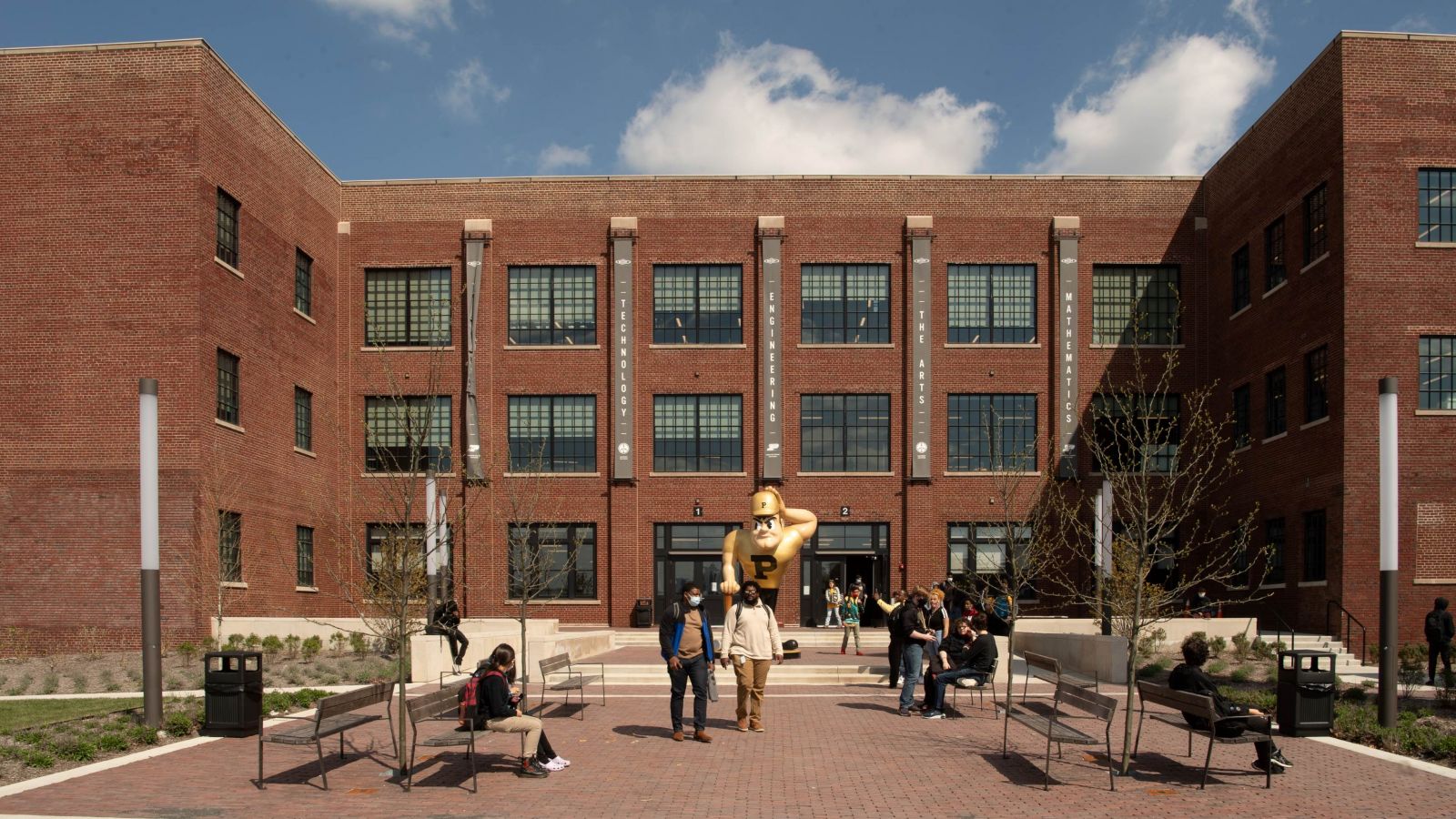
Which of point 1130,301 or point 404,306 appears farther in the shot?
point 404,306

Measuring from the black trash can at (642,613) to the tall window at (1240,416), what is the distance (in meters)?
16.8

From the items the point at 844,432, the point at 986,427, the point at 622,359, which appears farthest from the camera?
the point at 844,432

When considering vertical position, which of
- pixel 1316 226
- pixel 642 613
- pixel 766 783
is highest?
pixel 1316 226

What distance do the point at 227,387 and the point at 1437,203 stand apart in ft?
91.3

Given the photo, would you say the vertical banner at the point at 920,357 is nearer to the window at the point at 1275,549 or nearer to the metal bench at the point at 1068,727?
the window at the point at 1275,549

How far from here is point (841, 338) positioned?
122ft

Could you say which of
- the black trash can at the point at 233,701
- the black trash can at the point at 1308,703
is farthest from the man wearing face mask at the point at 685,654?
the black trash can at the point at 1308,703

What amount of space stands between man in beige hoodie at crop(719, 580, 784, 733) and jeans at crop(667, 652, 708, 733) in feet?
1.45

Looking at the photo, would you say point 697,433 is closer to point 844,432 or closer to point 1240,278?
point 844,432

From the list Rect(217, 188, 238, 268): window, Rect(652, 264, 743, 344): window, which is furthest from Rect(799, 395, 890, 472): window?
Rect(217, 188, 238, 268): window

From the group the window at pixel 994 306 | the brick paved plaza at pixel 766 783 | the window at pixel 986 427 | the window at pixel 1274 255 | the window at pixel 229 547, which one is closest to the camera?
the brick paved plaza at pixel 766 783

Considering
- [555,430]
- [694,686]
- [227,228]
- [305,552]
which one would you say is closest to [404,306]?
[555,430]

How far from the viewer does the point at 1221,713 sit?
40.6ft

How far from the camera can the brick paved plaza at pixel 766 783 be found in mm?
10648
